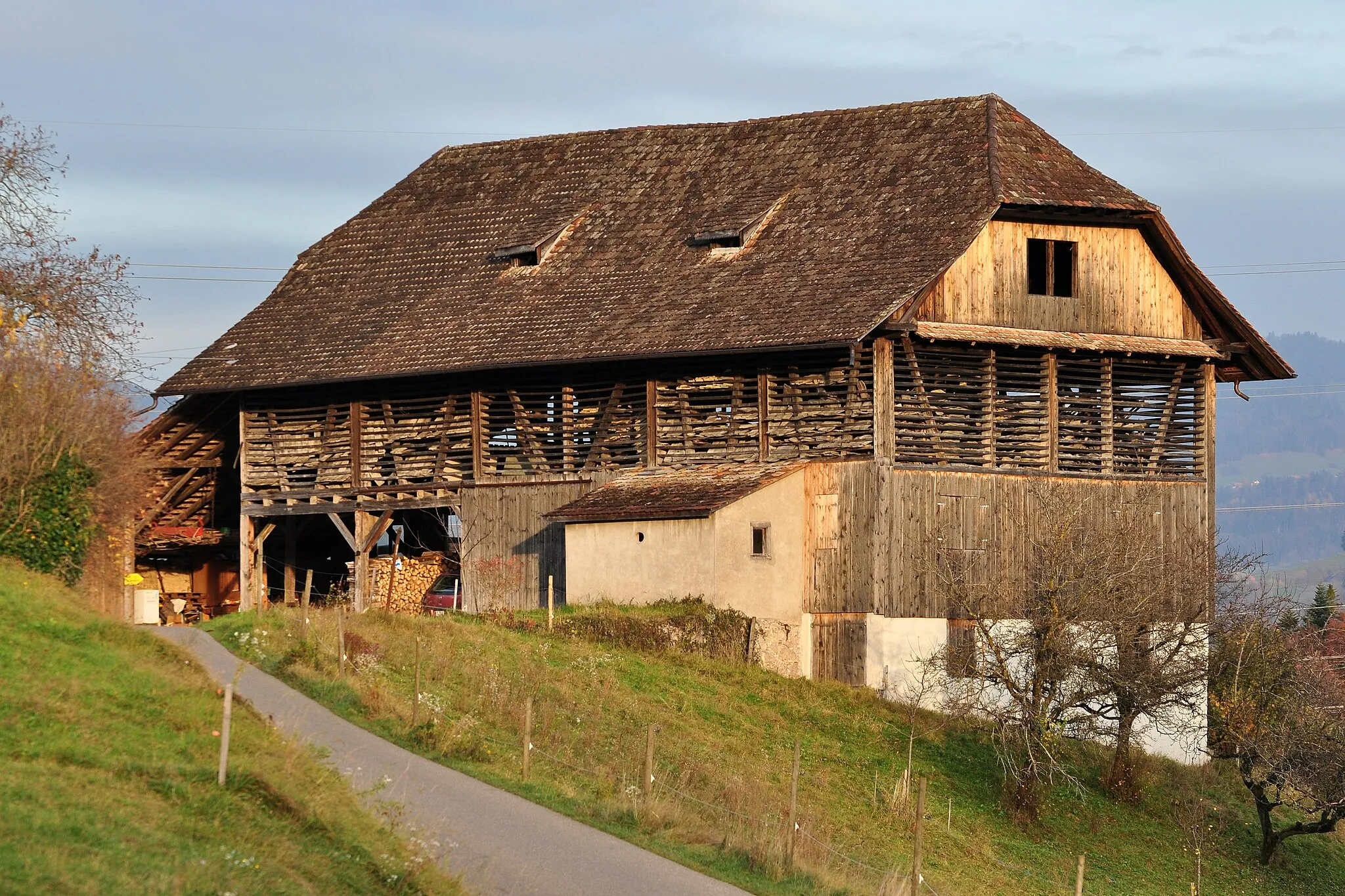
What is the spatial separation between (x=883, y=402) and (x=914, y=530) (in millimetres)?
2320

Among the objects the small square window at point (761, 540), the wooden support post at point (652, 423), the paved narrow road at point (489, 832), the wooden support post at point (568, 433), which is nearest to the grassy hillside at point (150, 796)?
the paved narrow road at point (489, 832)

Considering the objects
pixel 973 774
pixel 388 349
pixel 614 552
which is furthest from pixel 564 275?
pixel 973 774

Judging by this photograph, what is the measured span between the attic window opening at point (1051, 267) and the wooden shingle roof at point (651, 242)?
1.12 m

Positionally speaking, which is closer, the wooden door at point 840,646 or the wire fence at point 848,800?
the wire fence at point 848,800

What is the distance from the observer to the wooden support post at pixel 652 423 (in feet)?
119

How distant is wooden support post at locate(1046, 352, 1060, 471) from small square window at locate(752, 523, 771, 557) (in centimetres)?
539

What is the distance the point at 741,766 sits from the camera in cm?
2733

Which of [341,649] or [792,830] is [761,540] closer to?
[341,649]

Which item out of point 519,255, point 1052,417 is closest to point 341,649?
point 1052,417

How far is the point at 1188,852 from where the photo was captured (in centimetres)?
3088

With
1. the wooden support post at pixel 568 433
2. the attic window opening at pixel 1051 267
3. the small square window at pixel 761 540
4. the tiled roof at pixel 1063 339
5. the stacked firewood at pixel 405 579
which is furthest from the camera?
the stacked firewood at pixel 405 579

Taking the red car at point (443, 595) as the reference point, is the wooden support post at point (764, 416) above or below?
above

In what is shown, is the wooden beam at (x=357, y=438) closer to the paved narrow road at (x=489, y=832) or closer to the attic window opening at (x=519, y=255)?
the attic window opening at (x=519, y=255)

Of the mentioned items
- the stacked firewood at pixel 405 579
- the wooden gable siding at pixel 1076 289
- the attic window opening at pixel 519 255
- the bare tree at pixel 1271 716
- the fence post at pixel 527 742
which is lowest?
the bare tree at pixel 1271 716
